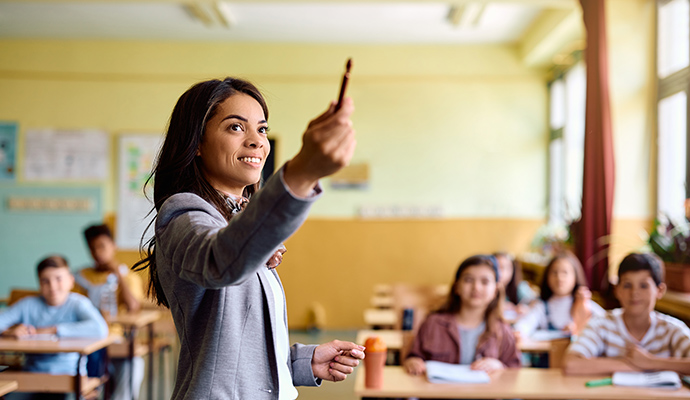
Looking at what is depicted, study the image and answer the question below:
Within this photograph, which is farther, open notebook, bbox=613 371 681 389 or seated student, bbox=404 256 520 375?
seated student, bbox=404 256 520 375

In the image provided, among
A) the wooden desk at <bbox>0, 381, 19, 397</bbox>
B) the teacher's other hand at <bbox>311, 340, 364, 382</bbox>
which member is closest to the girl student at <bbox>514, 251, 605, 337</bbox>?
the wooden desk at <bbox>0, 381, 19, 397</bbox>

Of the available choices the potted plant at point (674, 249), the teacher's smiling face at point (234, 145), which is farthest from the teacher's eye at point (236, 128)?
the potted plant at point (674, 249)

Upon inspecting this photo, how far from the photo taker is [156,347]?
4.36 m

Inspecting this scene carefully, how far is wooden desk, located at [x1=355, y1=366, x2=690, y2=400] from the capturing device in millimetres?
2059

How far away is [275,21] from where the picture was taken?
623 centimetres

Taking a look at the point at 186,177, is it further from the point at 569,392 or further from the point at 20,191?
the point at 20,191

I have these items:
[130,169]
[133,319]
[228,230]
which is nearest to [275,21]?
[130,169]

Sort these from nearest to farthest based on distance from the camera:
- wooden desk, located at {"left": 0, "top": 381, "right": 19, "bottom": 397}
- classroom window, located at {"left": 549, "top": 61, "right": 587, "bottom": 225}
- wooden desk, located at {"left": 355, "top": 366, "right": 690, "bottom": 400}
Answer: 1. wooden desk, located at {"left": 0, "top": 381, "right": 19, "bottom": 397}
2. wooden desk, located at {"left": 355, "top": 366, "right": 690, "bottom": 400}
3. classroom window, located at {"left": 549, "top": 61, "right": 587, "bottom": 225}

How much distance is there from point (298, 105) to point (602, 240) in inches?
144

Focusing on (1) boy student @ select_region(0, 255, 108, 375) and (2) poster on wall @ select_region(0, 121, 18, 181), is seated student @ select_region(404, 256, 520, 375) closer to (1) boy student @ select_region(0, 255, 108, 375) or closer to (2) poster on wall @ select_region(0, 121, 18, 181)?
(1) boy student @ select_region(0, 255, 108, 375)

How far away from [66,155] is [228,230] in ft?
22.9

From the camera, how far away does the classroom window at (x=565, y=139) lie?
6.12 meters

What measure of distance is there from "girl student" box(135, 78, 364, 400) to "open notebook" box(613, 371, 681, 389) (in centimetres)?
164

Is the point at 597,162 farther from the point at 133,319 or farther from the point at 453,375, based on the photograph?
the point at 133,319
